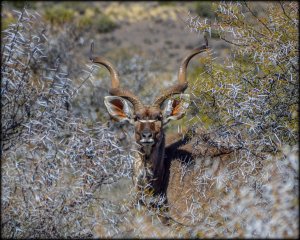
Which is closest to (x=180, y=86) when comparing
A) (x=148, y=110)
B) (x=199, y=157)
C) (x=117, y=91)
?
(x=148, y=110)

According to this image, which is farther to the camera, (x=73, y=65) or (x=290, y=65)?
(x=73, y=65)

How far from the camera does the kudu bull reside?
855 cm

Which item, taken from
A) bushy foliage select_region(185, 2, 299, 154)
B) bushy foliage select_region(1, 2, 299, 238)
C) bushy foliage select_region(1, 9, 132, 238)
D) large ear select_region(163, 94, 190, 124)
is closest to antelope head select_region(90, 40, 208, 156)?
large ear select_region(163, 94, 190, 124)

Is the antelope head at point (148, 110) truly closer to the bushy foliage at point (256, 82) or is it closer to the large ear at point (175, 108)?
the large ear at point (175, 108)

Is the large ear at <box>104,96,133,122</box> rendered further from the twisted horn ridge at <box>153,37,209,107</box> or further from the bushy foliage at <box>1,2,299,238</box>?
the bushy foliage at <box>1,2,299,238</box>

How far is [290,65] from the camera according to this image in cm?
784

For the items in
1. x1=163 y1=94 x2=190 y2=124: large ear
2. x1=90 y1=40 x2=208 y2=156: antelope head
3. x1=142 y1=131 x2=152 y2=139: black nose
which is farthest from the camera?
x1=163 y1=94 x2=190 y2=124: large ear

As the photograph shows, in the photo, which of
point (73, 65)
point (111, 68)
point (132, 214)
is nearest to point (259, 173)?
point (132, 214)

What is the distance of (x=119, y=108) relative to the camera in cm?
913

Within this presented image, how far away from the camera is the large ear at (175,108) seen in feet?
28.9

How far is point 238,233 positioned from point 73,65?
10.4 m

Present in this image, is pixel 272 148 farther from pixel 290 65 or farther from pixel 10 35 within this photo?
pixel 10 35

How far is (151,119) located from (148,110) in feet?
0.53

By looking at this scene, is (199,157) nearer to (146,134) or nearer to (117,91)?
(146,134)
